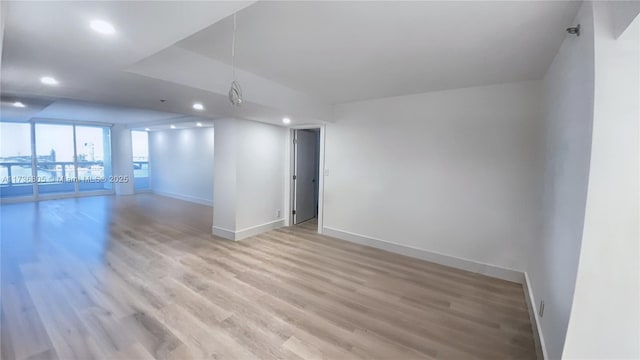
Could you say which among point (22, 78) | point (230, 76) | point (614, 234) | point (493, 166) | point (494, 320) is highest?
point (230, 76)

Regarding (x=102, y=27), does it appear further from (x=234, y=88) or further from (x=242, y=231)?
(x=242, y=231)

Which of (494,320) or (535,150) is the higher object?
(535,150)

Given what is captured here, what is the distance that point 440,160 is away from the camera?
3.73 metres

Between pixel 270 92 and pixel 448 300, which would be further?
pixel 270 92

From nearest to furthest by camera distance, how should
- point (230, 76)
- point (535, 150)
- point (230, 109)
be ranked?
point (230, 76) < point (535, 150) < point (230, 109)

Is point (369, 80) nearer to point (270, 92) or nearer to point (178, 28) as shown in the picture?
point (270, 92)

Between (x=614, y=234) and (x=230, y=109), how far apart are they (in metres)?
3.73

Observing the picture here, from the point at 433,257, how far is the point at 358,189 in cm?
155

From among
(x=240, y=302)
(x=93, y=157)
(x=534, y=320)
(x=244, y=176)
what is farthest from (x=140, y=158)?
(x=534, y=320)

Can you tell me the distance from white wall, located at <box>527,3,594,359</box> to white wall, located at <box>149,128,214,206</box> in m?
7.30

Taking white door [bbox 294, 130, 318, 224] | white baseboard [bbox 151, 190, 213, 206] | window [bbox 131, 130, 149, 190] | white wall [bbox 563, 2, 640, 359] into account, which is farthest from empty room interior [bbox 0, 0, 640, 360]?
window [bbox 131, 130, 149, 190]

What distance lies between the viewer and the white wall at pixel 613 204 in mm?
1260

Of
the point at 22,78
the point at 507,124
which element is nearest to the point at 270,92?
the point at 22,78

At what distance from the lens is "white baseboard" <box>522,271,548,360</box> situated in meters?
2.00
